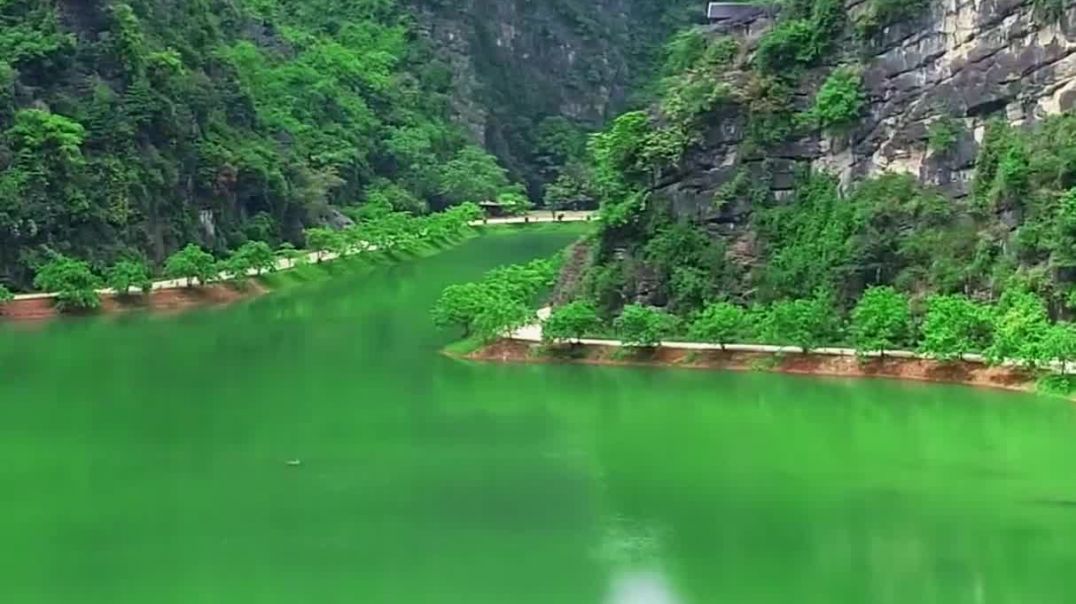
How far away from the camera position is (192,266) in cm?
6225

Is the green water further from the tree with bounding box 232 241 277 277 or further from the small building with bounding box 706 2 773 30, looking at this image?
the tree with bounding box 232 241 277 277

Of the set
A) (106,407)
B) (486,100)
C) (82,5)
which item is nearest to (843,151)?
(106,407)

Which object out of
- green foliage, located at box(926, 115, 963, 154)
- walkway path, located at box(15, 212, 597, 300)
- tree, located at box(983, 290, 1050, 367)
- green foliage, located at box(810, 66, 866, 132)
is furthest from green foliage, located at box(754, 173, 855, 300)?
walkway path, located at box(15, 212, 597, 300)

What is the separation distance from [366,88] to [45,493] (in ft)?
261

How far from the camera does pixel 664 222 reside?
163 ft

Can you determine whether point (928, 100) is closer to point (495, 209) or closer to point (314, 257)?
point (314, 257)

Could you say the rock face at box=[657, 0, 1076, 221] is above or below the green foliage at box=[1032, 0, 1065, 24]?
below

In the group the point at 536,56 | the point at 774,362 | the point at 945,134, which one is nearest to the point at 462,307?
the point at 774,362

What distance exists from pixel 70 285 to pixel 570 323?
69.0 ft

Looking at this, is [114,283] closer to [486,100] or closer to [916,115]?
[916,115]

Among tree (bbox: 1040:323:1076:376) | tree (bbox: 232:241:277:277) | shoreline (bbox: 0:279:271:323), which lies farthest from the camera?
tree (bbox: 232:241:277:277)

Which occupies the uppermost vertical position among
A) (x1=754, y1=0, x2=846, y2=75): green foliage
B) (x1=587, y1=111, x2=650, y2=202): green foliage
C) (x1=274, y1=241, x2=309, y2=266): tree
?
(x1=754, y1=0, x2=846, y2=75): green foliage

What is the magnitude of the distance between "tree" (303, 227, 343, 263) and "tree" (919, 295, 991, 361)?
38340 mm

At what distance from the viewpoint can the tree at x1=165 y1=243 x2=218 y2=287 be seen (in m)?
62.3
